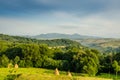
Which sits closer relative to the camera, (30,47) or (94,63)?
(94,63)

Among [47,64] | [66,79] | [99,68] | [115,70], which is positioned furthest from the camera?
[47,64]

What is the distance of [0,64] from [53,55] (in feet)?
71.7

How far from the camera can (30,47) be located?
9769cm

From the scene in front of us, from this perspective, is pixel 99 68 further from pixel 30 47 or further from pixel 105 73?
pixel 30 47

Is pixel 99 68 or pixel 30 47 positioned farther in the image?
pixel 30 47

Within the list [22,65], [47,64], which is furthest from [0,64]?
[47,64]

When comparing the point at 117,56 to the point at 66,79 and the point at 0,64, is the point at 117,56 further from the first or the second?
the point at 66,79

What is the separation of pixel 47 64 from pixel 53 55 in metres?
11.5

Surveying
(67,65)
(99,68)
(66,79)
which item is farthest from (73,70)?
(66,79)

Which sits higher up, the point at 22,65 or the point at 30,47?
the point at 30,47

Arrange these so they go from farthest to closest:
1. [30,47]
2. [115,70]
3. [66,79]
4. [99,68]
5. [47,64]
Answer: [30,47]
[47,64]
[99,68]
[115,70]
[66,79]

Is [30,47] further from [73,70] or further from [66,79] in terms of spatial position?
[66,79]

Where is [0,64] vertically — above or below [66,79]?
below

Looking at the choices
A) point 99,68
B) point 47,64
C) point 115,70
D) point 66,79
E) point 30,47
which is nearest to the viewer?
point 66,79
